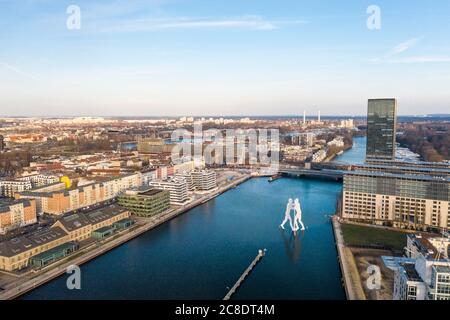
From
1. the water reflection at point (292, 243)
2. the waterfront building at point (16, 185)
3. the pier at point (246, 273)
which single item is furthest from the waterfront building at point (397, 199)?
the waterfront building at point (16, 185)

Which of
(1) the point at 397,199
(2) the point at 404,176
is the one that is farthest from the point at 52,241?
(2) the point at 404,176

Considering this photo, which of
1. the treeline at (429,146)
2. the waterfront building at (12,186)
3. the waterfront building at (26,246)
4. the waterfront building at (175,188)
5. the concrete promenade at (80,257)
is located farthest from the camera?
the treeline at (429,146)

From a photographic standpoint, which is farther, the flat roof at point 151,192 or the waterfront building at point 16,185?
the waterfront building at point 16,185

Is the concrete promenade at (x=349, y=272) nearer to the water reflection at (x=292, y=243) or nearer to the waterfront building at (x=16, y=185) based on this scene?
the water reflection at (x=292, y=243)

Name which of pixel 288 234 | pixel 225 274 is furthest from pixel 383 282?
pixel 288 234

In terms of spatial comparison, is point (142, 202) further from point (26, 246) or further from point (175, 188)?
point (26, 246)
